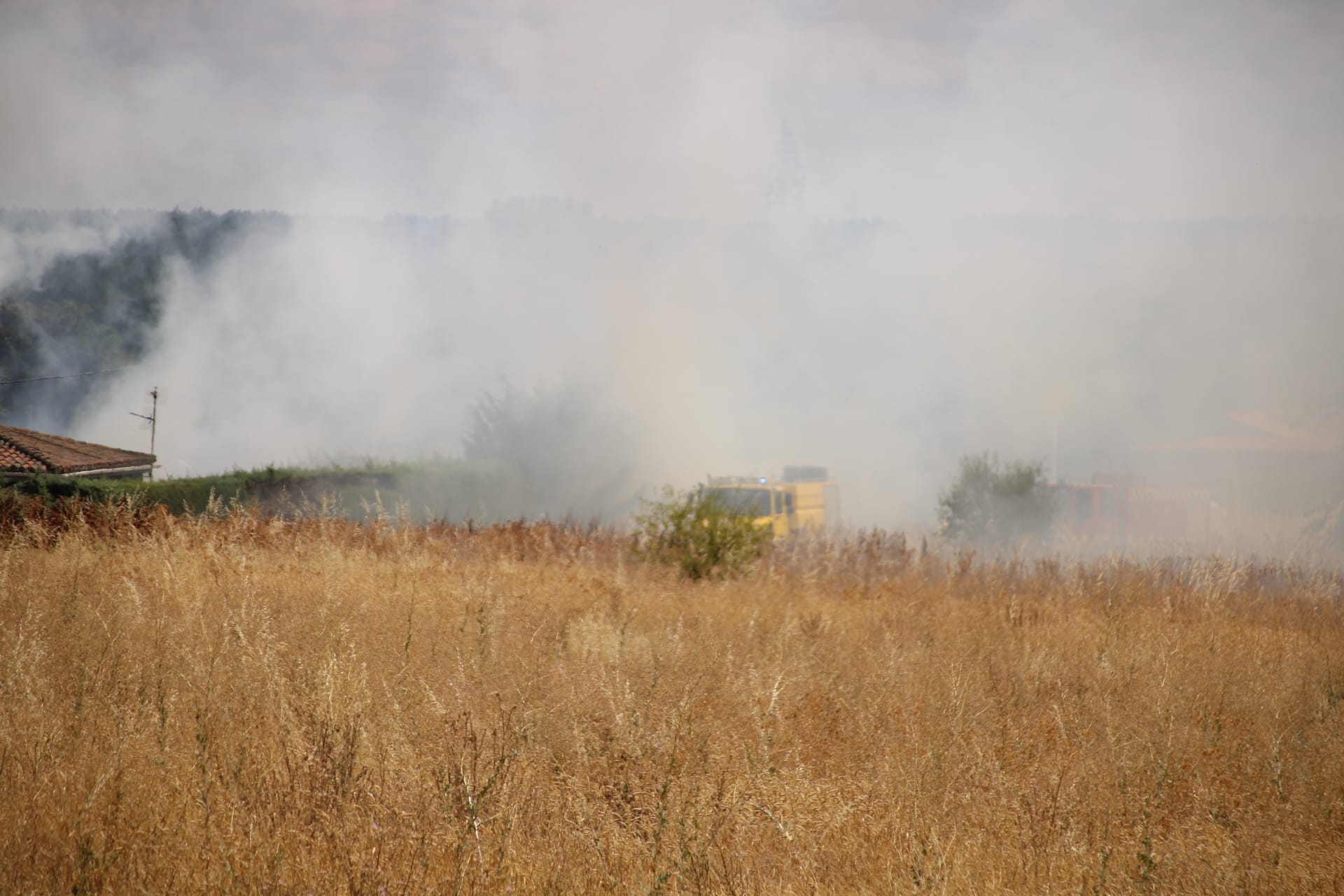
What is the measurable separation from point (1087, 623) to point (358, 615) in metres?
5.91

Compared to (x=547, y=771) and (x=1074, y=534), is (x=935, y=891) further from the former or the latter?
(x=1074, y=534)

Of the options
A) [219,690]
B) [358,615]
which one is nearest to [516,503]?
[358,615]

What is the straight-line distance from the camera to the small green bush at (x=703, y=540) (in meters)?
10.2

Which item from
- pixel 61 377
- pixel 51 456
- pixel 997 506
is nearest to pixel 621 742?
pixel 997 506

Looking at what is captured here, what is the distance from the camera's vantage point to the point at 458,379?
124 ft

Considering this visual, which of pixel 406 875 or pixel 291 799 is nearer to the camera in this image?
pixel 406 875

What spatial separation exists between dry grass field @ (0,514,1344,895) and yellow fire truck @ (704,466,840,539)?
7076 mm

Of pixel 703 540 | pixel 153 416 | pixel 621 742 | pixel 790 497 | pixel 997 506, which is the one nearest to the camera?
pixel 621 742

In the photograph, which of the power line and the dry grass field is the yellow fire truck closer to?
the dry grass field

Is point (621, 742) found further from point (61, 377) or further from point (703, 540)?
point (61, 377)

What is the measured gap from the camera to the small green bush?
33.6ft

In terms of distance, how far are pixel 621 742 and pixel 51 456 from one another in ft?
47.9

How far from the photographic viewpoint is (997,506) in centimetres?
1623

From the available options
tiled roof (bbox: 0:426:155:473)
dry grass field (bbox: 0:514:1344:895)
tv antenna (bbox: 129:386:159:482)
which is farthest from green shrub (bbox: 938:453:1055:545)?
tv antenna (bbox: 129:386:159:482)
